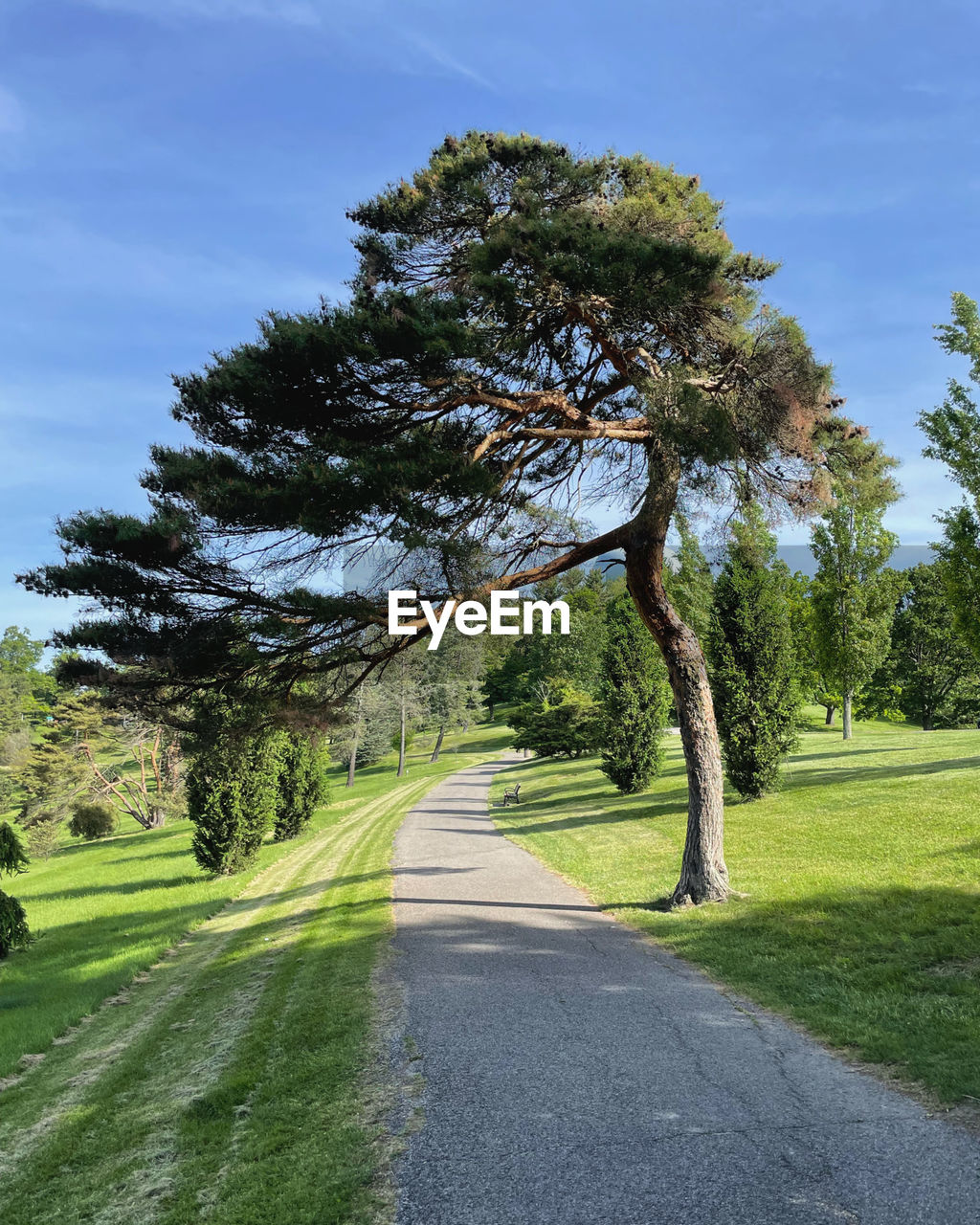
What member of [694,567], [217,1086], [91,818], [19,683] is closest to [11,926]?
[217,1086]

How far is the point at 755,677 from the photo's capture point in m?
16.7

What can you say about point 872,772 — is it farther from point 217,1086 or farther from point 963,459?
point 217,1086

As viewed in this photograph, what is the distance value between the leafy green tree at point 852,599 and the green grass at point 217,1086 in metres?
19.4

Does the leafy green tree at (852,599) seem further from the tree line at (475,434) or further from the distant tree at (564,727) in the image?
the tree line at (475,434)

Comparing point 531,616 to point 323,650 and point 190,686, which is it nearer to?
point 323,650

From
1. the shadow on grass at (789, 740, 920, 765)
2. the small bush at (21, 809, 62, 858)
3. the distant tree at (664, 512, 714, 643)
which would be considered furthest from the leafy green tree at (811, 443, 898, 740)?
the small bush at (21, 809, 62, 858)

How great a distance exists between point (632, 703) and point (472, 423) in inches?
574

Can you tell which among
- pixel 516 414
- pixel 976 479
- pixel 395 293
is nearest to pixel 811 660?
pixel 976 479

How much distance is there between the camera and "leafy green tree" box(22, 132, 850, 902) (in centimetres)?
780

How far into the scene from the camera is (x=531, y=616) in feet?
32.9

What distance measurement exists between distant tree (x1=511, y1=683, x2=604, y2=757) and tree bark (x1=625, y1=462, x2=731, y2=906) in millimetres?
23466

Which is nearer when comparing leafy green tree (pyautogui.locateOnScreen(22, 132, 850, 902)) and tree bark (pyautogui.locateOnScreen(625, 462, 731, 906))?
leafy green tree (pyautogui.locateOnScreen(22, 132, 850, 902))

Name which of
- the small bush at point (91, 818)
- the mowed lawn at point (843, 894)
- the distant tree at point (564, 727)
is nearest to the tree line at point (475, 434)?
the mowed lawn at point (843, 894)

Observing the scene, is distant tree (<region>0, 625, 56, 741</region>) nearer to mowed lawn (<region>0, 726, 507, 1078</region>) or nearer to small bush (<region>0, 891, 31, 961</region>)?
mowed lawn (<region>0, 726, 507, 1078</region>)
